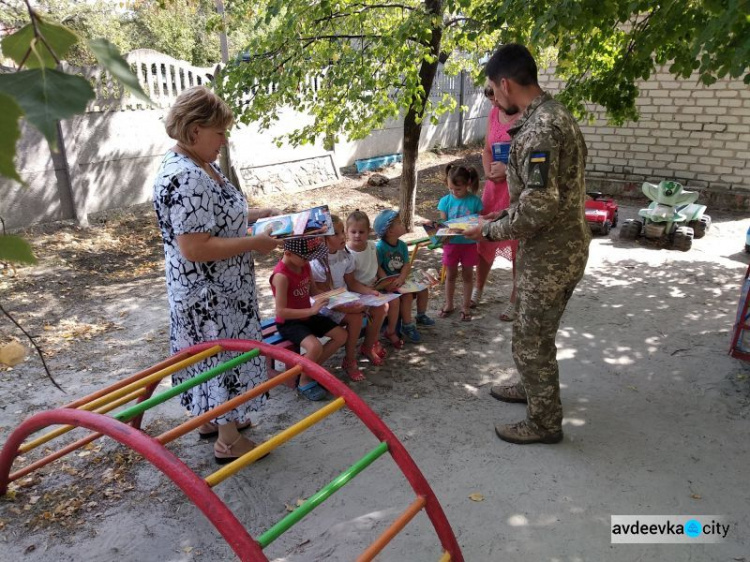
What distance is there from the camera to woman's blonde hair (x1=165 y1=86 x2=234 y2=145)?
7.82 ft

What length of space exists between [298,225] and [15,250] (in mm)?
2205

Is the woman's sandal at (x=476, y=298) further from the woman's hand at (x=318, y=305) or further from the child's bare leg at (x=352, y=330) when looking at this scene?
the woman's hand at (x=318, y=305)

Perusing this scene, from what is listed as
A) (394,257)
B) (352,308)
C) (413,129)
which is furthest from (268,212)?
(413,129)

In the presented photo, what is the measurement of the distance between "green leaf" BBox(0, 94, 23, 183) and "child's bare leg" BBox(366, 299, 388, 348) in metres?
3.51

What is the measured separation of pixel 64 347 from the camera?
4.43 meters

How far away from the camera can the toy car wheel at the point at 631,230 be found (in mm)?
7508

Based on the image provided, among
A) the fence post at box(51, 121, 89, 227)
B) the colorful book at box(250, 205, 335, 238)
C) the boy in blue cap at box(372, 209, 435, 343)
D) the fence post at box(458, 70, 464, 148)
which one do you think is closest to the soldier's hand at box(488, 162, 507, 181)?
the boy in blue cap at box(372, 209, 435, 343)

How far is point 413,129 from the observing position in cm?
707

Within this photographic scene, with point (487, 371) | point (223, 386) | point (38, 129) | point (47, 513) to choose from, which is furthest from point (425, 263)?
point (38, 129)

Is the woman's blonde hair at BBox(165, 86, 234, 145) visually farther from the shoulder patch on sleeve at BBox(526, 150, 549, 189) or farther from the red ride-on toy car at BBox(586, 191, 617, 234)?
the red ride-on toy car at BBox(586, 191, 617, 234)

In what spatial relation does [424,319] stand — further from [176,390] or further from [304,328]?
[176,390]

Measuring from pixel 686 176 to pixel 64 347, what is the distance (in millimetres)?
9430

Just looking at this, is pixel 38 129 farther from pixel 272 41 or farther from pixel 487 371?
pixel 272 41

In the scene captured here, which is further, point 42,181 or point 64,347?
point 42,181
